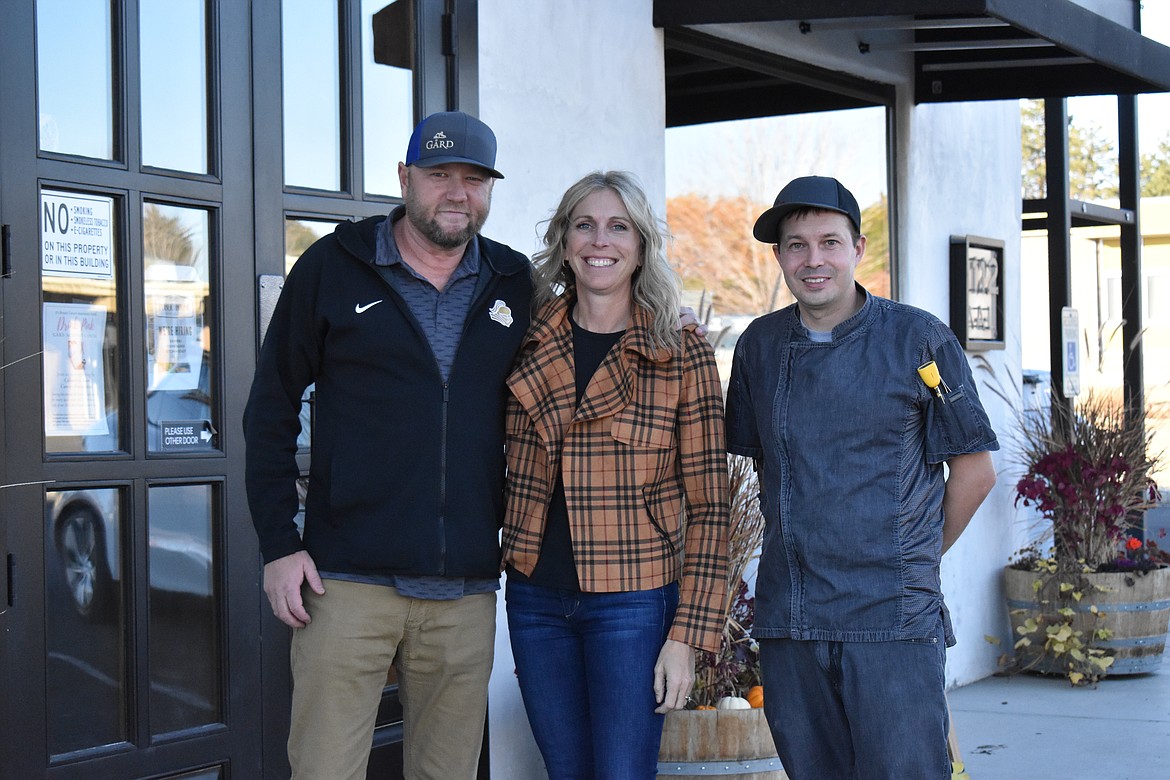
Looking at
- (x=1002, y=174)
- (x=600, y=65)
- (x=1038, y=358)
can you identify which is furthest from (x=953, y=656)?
(x=1038, y=358)

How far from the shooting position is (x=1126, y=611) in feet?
22.4

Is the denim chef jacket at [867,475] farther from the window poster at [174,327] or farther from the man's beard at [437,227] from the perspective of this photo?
the window poster at [174,327]

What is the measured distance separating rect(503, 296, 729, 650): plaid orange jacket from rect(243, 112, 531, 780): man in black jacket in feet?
0.27

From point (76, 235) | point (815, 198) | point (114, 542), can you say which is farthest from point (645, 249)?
point (114, 542)

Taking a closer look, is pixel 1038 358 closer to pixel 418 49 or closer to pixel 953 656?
pixel 953 656

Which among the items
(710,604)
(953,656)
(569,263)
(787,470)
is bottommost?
(953,656)

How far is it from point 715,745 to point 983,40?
3.58 meters

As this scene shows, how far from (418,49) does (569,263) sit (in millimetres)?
1369

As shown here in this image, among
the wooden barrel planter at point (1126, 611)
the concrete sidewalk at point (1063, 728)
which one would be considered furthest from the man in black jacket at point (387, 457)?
the wooden barrel planter at point (1126, 611)

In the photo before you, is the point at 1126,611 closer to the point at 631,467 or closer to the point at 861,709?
the point at 861,709

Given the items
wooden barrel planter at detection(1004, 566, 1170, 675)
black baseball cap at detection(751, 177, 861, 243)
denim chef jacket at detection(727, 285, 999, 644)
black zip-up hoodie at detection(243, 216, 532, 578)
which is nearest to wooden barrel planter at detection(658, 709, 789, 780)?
denim chef jacket at detection(727, 285, 999, 644)

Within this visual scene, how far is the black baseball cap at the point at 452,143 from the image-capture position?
9.50 ft

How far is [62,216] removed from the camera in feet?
10.6

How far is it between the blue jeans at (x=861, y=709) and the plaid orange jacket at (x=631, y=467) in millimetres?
210
